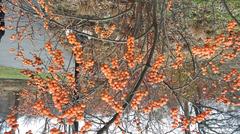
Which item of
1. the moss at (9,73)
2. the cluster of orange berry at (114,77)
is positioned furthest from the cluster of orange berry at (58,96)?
the moss at (9,73)

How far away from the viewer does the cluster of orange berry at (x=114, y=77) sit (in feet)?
8.63

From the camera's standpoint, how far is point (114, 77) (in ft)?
8.73

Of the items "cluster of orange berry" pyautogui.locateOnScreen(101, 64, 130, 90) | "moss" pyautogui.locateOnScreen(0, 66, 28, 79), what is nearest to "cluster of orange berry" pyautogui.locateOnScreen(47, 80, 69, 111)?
"cluster of orange berry" pyautogui.locateOnScreen(101, 64, 130, 90)

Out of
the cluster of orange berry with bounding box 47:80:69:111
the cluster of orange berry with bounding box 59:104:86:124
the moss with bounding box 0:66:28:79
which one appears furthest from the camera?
the moss with bounding box 0:66:28:79

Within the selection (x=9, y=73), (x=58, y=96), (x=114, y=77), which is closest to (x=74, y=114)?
(x=58, y=96)

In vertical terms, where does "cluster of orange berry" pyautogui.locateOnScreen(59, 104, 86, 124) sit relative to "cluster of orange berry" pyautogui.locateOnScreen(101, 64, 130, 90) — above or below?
below

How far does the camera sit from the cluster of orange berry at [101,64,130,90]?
2.63 meters

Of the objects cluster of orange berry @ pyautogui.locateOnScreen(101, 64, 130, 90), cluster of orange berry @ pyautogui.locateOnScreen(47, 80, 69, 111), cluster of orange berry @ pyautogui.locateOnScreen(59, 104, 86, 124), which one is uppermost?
cluster of orange berry @ pyautogui.locateOnScreen(101, 64, 130, 90)

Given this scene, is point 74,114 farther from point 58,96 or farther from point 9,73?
point 9,73

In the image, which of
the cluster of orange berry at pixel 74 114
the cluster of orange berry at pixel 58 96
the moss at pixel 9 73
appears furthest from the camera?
the moss at pixel 9 73

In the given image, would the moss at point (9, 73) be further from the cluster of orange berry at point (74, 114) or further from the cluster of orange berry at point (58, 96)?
the cluster of orange berry at point (74, 114)

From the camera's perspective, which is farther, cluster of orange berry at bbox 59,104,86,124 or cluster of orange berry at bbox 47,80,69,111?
cluster of orange berry at bbox 47,80,69,111

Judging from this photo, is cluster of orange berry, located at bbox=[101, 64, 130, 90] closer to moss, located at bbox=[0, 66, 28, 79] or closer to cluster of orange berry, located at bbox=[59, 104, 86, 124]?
cluster of orange berry, located at bbox=[59, 104, 86, 124]

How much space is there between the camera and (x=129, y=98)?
2760 mm
